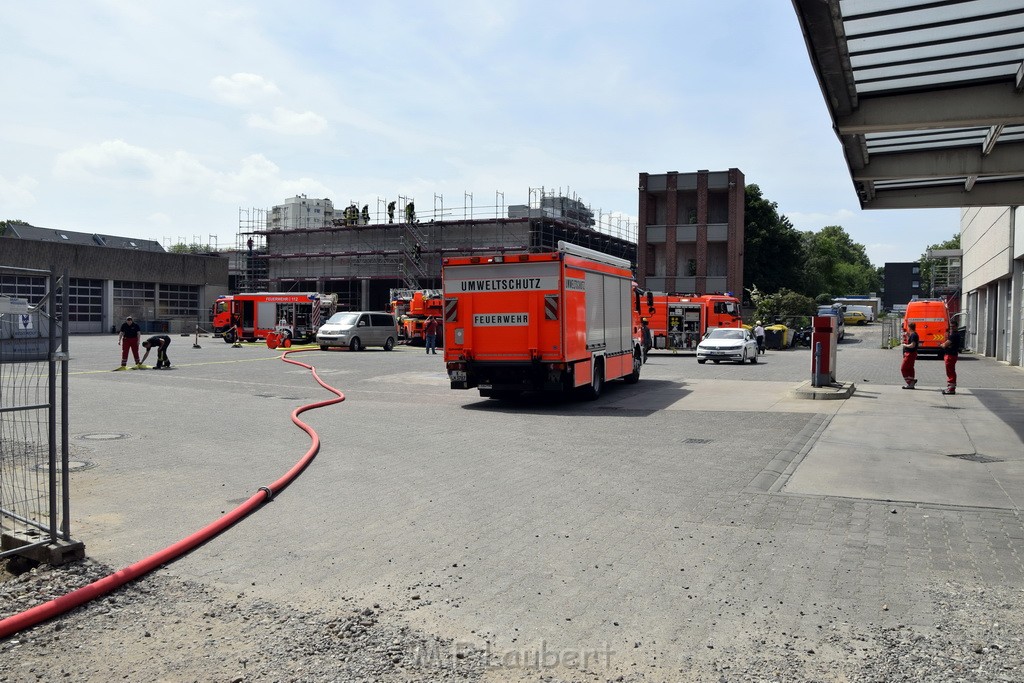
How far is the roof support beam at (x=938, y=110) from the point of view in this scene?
41.5 feet

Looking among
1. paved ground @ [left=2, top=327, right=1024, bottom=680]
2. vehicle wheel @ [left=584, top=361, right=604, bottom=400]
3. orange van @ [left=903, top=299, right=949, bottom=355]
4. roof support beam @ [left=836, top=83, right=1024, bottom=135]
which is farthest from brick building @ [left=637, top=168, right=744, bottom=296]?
roof support beam @ [left=836, top=83, right=1024, bottom=135]

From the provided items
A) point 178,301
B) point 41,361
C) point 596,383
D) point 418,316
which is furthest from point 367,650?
point 178,301

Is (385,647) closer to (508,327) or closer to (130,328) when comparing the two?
(508,327)

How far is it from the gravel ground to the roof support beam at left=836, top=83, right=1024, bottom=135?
9.80 metres

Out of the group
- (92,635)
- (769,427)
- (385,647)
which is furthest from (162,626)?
(769,427)

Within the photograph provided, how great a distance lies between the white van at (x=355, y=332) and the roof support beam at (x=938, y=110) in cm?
2874

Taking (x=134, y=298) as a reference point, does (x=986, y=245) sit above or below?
above

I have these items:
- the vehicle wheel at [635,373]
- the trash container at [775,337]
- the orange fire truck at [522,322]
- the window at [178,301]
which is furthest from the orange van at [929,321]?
the window at [178,301]

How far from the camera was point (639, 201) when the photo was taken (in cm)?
6253

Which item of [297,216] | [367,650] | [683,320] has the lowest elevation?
[367,650]

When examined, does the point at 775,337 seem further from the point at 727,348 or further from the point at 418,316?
the point at 418,316

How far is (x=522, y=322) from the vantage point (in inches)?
647

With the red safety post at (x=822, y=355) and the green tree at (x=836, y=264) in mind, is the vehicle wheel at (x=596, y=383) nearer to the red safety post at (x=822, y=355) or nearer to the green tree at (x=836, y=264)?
the red safety post at (x=822, y=355)

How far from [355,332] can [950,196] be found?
86.3 feet
